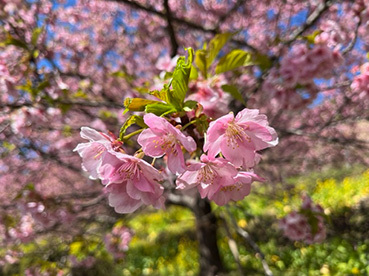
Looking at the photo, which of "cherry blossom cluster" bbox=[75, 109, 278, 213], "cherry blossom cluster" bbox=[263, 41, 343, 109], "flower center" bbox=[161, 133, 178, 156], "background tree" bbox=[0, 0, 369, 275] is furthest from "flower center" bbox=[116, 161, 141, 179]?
"cherry blossom cluster" bbox=[263, 41, 343, 109]

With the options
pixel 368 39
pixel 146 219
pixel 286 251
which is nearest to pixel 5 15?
pixel 368 39

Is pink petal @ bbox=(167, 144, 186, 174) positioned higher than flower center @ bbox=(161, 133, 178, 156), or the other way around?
flower center @ bbox=(161, 133, 178, 156)

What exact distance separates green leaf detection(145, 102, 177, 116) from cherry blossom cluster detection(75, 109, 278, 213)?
0.05 m

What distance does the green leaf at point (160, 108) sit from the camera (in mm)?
731

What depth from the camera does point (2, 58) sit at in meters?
2.00

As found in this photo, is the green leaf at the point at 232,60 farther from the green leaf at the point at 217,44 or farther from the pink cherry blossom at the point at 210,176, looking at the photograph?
the pink cherry blossom at the point at 210,176

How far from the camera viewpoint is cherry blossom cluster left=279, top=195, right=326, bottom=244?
6.33 feet

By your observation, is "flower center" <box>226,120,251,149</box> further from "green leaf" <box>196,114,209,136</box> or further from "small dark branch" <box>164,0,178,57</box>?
"small dark branch" <box>164,0,178,57</box>

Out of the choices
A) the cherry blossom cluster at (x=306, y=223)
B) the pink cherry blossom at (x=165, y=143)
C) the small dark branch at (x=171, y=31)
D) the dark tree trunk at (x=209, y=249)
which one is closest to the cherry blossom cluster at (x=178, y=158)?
the pink cherry blossom at (x=165, y=143)

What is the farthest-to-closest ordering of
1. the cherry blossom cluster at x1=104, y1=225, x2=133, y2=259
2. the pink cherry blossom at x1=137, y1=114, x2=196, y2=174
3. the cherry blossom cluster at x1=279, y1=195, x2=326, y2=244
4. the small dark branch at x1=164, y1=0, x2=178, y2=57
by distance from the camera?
the cherry blossom cluster at x1=104, y1=225, x2=133, y2=259
the small dark branch at x1=164, y1=0, x2=178, y2=57
the cherry blossom cluster at x1=279, y1=195, x2=326, y2=244
the pink cherry blossom at x1=137, y1=114, x2=196, y2=174

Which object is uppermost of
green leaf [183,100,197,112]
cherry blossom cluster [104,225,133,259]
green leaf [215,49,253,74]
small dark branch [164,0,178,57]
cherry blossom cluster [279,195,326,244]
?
small dark branch [164,0,178,57]

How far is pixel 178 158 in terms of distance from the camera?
76cm

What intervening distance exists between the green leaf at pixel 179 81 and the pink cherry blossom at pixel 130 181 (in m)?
0.20

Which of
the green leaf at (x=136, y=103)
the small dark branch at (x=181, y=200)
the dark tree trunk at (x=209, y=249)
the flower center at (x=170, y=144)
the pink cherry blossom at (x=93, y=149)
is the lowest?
the dark tree trunk at (x=209, y=249)
